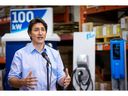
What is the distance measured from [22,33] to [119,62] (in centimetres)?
59

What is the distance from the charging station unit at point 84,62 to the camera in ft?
6.47

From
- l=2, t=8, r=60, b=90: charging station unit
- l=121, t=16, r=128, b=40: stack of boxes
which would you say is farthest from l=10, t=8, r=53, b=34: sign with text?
l=121, t=16, r=128, b=40: stack of boxes

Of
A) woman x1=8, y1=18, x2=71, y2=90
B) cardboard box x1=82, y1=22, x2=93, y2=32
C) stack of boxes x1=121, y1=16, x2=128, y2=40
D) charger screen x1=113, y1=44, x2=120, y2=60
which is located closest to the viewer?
woman x1=8, y1=18, x2=71, y2=90

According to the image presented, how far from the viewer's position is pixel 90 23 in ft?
8.25

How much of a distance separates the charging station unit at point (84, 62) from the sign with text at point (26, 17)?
0.64 feet

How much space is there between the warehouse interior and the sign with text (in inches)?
14.3

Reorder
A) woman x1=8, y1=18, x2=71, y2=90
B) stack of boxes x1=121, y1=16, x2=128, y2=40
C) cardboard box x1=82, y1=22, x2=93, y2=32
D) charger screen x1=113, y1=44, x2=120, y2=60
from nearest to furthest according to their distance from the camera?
woman x1=8, y1=18, x2=71, y2=90 < charger screen x1=113, y1=44, x2=120, y2=60 < stack of boxes x1=121, y1=16, x2=128, y2=40 < cardboard box x1=82, y1=22, x2=93, y2=32

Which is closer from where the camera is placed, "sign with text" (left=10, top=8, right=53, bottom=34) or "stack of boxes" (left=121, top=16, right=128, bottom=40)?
"sign with text" (left=10, top=8, right=53, bottom=34)

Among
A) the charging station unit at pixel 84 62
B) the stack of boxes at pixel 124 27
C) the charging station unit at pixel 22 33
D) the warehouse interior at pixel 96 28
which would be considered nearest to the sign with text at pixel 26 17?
the charging station unit at pixel 22 33

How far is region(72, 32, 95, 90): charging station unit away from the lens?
1973mm

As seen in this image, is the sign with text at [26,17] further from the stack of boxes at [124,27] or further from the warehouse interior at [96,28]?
the stack of boxes at [124,27]

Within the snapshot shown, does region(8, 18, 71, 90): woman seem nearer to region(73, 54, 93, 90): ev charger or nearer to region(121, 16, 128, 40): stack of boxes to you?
region(73, 54, 93, 90): ev charger

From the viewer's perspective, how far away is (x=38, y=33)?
1899 millimetres

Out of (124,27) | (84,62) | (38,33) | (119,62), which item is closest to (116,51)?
(119,62)
